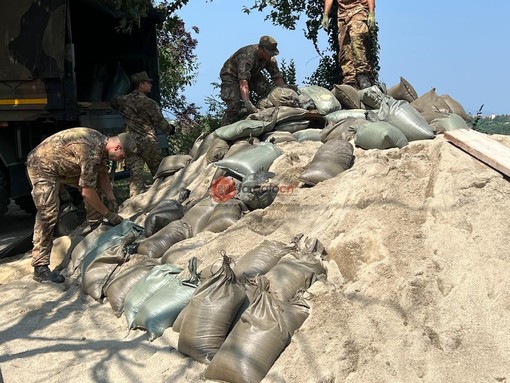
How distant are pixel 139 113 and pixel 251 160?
220cm

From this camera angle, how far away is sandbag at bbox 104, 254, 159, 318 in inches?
165

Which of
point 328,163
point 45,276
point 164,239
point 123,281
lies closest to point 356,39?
point 328,163

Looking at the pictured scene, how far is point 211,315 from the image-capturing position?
3.23 meters

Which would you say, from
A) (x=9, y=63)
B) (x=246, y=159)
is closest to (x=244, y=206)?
(x=246, y=159)

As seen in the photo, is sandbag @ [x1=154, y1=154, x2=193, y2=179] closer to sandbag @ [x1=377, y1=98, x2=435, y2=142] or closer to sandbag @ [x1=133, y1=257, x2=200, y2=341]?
sandbag @ [x1=377, y1=98, x2=435, y2=142]

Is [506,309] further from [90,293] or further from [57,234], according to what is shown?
[57,234]

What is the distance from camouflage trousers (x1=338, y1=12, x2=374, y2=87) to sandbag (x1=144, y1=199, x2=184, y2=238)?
107 inches

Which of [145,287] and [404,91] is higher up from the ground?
[404,91]

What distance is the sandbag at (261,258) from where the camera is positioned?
12.2ft

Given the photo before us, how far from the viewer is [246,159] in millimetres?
5328

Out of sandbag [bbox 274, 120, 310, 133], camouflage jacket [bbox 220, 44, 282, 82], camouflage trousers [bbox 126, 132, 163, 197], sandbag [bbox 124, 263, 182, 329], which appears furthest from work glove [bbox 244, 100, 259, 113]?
sandbag [bbox 124, 263, 182, 329]

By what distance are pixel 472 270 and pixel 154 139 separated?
4.50m

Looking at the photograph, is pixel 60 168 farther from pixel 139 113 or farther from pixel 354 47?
pixel 354 47

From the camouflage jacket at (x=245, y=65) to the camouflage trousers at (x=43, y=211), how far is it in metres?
2.75
